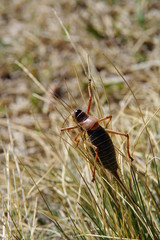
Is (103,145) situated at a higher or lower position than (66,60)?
lower

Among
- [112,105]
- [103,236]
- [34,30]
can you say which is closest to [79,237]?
[103,236]

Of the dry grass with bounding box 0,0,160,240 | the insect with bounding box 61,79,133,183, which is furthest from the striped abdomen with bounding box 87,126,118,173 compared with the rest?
the dry grass with bounding box 0,0,160,240

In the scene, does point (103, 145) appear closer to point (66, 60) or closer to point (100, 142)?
point (100, 142)

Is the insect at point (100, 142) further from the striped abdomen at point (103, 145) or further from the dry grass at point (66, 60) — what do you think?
the dry grass at point (66, 60)

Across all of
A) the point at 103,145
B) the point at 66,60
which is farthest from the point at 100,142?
the point at 66,60

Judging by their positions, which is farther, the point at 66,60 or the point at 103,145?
the point at 66,60

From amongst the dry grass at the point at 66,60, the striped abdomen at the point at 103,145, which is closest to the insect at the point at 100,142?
the striped abdomen at the point at 103,145

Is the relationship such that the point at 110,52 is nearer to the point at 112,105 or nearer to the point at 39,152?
the point at 112,105

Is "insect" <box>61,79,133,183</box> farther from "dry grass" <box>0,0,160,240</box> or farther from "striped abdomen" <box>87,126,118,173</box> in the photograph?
"dry grass" <box>0,0,160,240</box>
